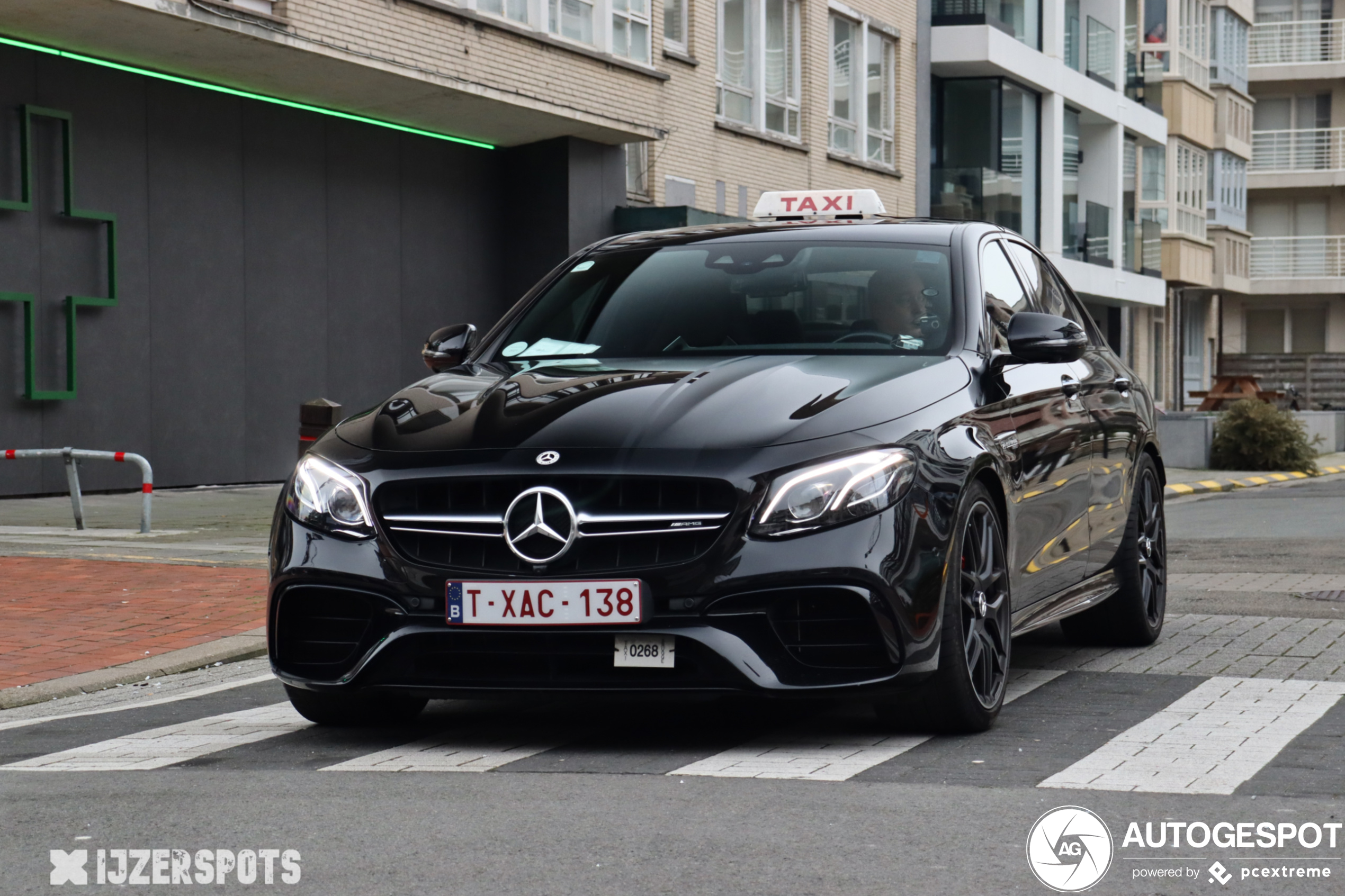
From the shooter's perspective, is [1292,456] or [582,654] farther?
[1292,456]

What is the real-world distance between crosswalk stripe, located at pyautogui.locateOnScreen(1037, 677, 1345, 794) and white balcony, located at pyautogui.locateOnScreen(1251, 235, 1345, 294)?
190ft

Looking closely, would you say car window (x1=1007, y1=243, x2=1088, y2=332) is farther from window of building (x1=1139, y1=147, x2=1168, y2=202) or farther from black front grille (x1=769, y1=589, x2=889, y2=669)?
window of building (x1=1139, y1=147, x2=1168, y2=202)

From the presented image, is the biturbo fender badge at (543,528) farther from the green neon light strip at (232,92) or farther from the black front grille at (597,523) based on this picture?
the green neon light strip at (232,92)

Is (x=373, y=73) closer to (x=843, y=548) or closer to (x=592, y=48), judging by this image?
(x=592, y=48)

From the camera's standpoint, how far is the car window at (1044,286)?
24.4 ft

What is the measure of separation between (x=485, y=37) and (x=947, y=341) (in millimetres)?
15493

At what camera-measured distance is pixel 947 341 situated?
6.25 metres

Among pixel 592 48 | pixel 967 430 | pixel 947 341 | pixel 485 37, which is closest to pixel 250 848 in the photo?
pixel 967 430

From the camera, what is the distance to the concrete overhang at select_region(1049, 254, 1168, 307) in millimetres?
38594

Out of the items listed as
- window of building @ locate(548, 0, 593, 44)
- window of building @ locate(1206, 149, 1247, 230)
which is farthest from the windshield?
window of building @ locate(1206, 149, 1247, 230)

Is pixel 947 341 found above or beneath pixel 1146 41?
beneath

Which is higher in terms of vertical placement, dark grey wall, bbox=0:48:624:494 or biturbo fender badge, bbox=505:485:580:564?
dark grey wall, bbox=0:48:624:494

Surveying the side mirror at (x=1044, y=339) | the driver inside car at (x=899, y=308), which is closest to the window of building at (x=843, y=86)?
the driver inside car at (x=899, y=308)

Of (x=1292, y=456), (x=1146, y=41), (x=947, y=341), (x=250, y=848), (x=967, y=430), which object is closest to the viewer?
(x=250, y=848)
